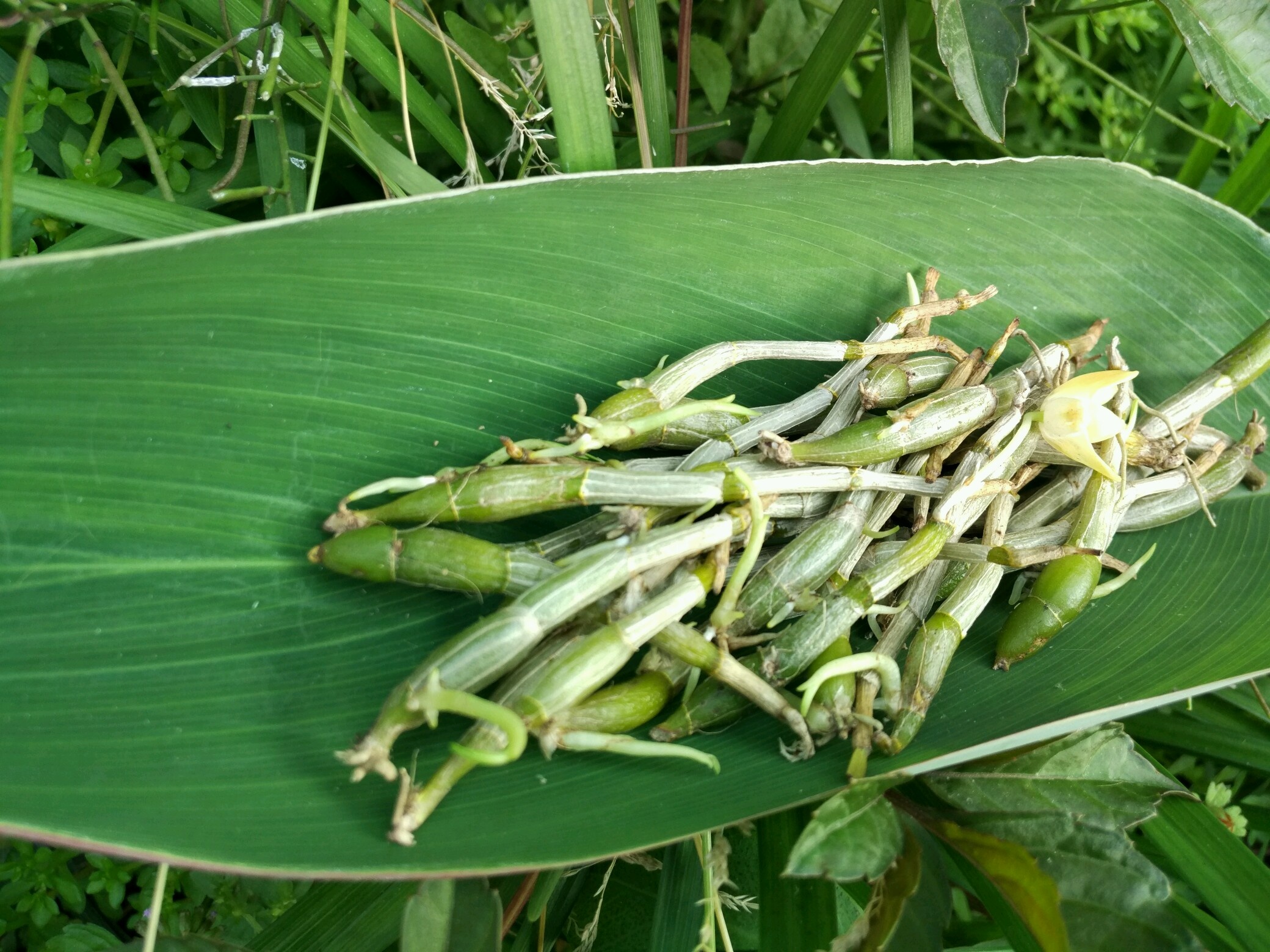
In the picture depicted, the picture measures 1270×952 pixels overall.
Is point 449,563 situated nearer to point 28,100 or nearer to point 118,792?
point 118,792

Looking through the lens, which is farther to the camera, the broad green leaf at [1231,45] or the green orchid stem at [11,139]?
the broad green leaf at [1231,45]

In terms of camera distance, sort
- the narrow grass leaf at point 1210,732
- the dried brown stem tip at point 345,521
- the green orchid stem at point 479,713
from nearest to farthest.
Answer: the green orchid stem at point 479,713
the dried brown stem tip at point 345,521
the narrow grass leaf at point 1210,732

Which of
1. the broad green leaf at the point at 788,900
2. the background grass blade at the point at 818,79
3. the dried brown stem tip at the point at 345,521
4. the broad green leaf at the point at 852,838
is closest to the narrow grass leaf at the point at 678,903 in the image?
the broad green leaf at the point at 788,900

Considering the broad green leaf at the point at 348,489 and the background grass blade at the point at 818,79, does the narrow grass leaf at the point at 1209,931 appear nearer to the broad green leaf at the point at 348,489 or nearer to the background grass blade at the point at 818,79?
the broad green leaf at the point at 348,489

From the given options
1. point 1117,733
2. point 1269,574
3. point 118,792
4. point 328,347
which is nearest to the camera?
point 118,792

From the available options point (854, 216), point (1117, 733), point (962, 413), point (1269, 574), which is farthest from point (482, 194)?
point (1269, 574)

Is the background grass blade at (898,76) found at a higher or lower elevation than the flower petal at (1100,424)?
higher

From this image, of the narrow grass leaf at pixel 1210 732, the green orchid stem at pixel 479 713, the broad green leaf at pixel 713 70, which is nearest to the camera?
the green orchid stem at pixel 479 713

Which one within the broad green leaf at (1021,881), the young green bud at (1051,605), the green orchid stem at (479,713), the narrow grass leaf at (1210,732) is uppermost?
the young green bud at (1051,605)

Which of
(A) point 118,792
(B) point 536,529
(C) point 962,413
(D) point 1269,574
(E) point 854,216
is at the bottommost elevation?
(A) point 118,792
